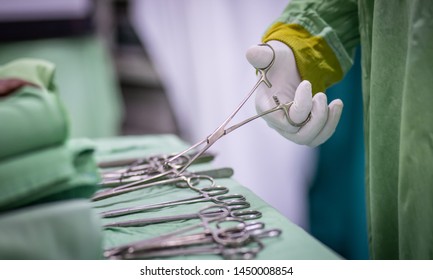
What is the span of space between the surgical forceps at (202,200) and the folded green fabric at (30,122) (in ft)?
0.52

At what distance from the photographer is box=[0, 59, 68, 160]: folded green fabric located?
22.3 inches

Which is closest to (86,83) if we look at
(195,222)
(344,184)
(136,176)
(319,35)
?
(344,184)

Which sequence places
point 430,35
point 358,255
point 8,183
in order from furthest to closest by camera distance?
point 358,255
point 430,35
point 8,183

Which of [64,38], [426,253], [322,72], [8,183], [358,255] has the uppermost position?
[64,38]

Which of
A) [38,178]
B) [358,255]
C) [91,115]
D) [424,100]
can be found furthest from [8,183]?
[91,115]

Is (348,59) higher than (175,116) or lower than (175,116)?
higher

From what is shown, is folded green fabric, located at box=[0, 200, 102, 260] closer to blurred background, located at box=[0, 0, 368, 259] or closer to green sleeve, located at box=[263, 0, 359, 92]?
green sleeve, located at box=[263, 0, 359, 92]

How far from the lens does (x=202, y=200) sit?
0.75 meters

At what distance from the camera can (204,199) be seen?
0.75m

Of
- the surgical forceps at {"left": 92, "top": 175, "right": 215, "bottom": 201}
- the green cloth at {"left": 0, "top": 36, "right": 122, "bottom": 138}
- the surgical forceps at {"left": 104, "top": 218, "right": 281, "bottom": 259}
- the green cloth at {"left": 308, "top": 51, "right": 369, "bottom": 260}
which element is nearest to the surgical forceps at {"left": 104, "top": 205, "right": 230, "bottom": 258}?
the surgical forceps at {"left": 104, "top": 218, "right": 281, "bottom": 259}

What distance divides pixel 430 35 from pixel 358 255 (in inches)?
49.4

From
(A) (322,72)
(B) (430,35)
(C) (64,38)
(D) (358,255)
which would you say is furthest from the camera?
(C) (64,38)

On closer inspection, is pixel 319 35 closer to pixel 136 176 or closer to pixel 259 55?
pixel 259 55
